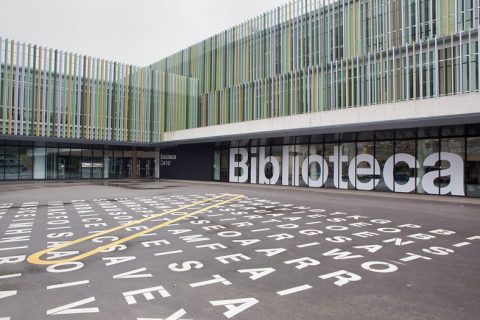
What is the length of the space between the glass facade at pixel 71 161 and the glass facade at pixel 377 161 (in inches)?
605

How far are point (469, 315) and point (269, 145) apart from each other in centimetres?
2740

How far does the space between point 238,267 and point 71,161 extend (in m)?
36.1

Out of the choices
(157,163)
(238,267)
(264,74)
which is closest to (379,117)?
(264,74)

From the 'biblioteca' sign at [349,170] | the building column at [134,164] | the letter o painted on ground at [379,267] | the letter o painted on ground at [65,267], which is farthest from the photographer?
the building column at [134,164]

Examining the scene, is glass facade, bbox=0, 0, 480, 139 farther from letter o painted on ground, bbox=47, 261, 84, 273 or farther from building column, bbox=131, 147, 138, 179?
letter o painted on ground, bbox=47, 261, 84, 273

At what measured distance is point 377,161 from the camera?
81.8 feet

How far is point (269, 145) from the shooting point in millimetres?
31969

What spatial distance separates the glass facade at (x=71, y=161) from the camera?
114 feet

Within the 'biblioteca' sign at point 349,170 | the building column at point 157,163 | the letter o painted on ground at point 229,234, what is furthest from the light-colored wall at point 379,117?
the building column at point 157,163

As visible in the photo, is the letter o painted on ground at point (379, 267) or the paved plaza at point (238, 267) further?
the letter o painted on ground at point (379, 267)

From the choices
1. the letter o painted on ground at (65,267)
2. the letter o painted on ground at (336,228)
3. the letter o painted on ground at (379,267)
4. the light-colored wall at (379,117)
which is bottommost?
the letter o painted on ground at (379,267)

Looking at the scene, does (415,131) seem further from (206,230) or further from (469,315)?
(469,315)

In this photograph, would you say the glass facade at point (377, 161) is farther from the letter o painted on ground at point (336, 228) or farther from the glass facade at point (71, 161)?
the glass facade at point (71, 161)

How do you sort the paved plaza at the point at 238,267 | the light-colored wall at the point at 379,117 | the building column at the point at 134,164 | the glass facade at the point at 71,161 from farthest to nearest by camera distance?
the building column at the point at 134,164 → the glass facade at the point at 71,161 → the light-colored wall at the point at 379,117 → the paved plaza at the point at 238,267
